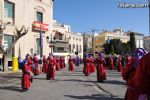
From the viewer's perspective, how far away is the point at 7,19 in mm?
43031

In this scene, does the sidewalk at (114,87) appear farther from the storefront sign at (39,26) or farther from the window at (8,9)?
the storefront sign at (39,26)

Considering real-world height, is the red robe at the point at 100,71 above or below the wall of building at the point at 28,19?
A: below

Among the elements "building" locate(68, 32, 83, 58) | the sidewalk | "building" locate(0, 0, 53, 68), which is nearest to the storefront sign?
"building" locate(0, 0, 53, 68)

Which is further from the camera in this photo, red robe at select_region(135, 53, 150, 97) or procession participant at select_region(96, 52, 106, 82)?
procession participant at select_region(96, 52, 106, 82)

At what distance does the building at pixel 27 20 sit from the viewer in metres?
43.0

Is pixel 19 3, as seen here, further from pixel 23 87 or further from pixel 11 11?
pixel 23 87

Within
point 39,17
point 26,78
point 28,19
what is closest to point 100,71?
point 26,78

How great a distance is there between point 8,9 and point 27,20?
522cm

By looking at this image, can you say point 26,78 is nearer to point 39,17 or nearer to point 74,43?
point 39,17

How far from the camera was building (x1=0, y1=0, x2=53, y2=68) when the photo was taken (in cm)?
4300

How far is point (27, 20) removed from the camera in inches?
1898

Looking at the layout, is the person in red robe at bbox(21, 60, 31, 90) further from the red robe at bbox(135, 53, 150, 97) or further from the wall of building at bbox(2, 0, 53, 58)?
the wall of building at bbox(2, 0, 53, 58)

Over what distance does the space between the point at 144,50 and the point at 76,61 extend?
175 feet

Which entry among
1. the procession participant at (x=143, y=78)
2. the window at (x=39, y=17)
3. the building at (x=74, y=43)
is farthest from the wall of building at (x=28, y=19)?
the procession participant at (x=143, y=78)
